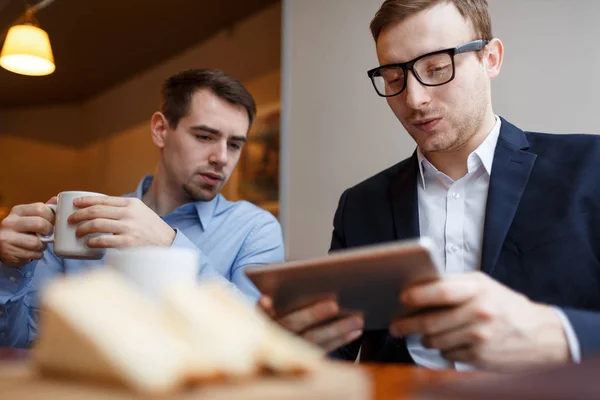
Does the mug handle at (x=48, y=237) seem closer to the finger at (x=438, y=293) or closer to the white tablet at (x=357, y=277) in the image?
the white tablet at (x=357, y=277)

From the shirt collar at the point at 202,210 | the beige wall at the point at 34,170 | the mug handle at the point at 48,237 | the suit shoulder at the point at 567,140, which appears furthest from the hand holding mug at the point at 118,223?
the beige wall at the point at 34,170

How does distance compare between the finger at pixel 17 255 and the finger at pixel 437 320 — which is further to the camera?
the finger at pixel 17 255

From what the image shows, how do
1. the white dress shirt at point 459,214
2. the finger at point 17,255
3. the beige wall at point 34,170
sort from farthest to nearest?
the beige wall at point 34,170 < the white dress shirt at point 459,214 < the finger at point 17,255

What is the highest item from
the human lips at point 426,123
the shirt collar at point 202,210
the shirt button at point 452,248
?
the human lips at point 426,123

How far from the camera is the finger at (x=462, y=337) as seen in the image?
0.76 meters

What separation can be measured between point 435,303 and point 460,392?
0.37m

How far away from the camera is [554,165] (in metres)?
1.35

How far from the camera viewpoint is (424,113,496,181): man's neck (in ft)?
4.87

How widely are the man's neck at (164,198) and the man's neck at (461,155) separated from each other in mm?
1024

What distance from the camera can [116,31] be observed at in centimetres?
482

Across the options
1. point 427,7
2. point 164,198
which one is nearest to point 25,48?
point 164,198

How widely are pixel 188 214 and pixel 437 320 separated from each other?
1.32 meters

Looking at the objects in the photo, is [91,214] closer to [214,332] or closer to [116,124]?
[214,332]

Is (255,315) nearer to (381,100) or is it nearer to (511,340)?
(511,340)
